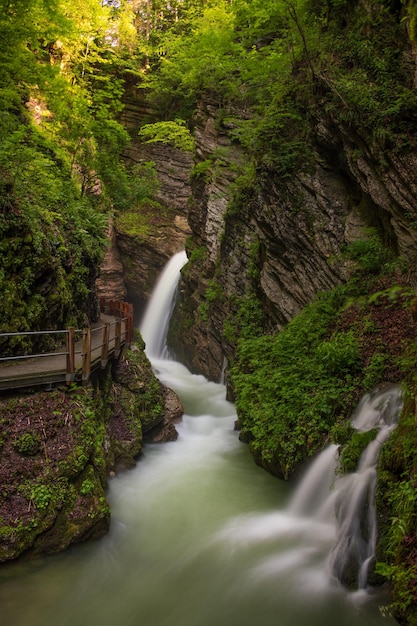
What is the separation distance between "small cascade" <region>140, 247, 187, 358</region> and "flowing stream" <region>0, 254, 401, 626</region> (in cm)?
1198

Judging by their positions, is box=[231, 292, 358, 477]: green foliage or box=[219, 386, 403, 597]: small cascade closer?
box=[219, 386, 403, 597]: small cascade

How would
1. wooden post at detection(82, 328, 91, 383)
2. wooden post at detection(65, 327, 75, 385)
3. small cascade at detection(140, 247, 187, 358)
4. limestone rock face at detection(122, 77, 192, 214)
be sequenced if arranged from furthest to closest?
limestone rock face at detection(122, 77, 192, 214), small cascade at detection(140, 247, 187, 358), wooden post at detection(82, 328, 91, 383), wooden post at detection(65, 327, 75, 385)

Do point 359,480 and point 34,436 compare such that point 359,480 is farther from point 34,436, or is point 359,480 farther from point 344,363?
point 34,436

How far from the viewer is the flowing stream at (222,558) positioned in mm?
5340

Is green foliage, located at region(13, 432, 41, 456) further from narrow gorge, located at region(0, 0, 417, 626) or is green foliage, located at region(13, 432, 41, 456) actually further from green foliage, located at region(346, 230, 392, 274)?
green foliage, located at region(346, 230, 392, 274)

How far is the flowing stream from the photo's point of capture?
17.5 feet

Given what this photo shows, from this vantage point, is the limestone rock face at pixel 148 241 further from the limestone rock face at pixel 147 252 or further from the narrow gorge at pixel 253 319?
the narrow gorge at pixel 253 319

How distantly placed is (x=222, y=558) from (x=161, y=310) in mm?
15741

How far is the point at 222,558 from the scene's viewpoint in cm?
645

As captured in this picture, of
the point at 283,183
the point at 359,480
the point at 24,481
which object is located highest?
the point at 283,183

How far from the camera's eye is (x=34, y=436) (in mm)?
6840

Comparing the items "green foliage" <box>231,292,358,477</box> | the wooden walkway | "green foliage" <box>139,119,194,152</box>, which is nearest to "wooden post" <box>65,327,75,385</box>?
the wooden walkway

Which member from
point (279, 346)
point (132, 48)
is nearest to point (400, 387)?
point (279, 346)

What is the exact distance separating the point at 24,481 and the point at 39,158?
9.27 m
